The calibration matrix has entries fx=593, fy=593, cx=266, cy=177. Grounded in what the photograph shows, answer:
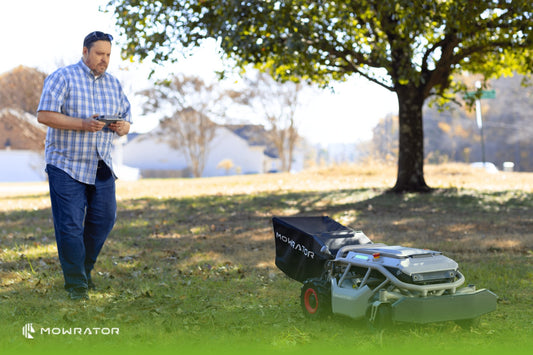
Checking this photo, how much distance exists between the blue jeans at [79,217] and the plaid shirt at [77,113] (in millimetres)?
104

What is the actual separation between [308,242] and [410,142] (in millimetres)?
11779

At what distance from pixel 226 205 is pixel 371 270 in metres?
10.4

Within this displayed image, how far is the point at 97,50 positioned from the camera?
5.23m

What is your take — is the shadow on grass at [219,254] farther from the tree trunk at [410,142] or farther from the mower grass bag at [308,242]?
the tree trunk at [410,142]

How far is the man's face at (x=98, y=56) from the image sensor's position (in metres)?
5.23

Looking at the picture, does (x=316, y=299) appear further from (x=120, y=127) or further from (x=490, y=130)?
(x=490, y=130)

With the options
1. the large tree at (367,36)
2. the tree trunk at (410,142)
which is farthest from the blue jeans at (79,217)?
the tree trunk at (410,142)

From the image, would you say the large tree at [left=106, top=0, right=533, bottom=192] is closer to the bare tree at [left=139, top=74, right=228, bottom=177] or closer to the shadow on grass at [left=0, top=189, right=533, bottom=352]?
the shadow on grass at [left=0, top=189, right=533, bottom=352]

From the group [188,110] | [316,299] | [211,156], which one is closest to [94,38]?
[316,299]

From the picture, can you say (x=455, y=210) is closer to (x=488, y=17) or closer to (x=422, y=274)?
(x=488, y=17)

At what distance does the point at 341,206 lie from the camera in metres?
13.8

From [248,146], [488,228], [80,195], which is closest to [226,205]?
[488,228]

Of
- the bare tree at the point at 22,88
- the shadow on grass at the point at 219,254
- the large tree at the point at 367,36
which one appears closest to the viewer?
the shadow on grass at the point at 219,254

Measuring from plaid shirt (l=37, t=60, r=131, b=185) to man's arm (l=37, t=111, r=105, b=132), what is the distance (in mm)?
51
